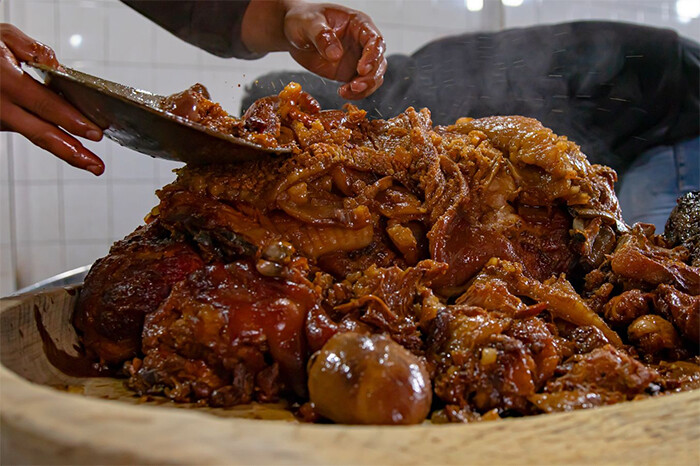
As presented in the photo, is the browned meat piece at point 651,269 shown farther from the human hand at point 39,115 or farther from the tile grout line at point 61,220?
the tile grout line at point 61,220

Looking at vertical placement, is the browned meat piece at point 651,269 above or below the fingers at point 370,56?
below

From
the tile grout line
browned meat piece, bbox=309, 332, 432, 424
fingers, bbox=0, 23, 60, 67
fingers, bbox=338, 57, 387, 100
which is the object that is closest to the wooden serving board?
browned meat piece, bbox=309, 332, 432, 424

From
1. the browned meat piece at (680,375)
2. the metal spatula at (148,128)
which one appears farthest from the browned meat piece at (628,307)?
the metal spatula at (148,128)

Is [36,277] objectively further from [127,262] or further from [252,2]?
[127,262]

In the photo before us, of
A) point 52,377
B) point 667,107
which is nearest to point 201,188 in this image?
point 52,377

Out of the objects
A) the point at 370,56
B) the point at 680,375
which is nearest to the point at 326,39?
the point at 370,56

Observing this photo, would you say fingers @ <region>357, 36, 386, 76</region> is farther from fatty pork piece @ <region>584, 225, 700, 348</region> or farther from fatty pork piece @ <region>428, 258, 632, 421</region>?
fatty pork piece @ <region>584, 225, 700, 348</region>

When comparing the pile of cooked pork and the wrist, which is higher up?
the wrist
